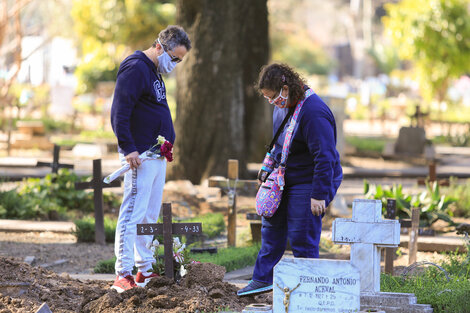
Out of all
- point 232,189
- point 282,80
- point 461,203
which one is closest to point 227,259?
point 232,189

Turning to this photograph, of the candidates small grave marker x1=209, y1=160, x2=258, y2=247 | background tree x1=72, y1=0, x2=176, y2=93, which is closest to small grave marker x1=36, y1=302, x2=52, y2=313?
small grave marker x1=209, y1=160, x2=258, y2=247

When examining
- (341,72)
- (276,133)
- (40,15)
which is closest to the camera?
(276,133)

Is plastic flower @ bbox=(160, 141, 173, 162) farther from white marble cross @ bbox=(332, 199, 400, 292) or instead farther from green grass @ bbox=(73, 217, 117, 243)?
green grass @ bbox=(73, 217, 117, 243)

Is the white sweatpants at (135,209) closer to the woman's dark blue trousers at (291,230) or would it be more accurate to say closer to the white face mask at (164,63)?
the white face mask at (164,63)

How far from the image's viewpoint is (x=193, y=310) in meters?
5.14

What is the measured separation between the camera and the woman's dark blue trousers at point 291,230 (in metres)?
5.49

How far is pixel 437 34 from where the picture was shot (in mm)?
26203

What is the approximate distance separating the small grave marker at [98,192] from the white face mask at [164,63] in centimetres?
280

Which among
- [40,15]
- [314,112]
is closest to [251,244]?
[314,112]

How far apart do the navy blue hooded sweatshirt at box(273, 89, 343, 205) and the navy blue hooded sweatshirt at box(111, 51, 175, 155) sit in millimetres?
932

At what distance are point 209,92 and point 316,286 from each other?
27.4 ft

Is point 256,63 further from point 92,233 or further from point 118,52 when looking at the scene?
point 118,52

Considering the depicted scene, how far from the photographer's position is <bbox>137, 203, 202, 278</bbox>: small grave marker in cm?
582

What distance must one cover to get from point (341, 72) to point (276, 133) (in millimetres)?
73041
